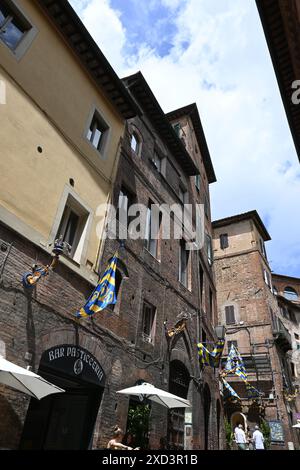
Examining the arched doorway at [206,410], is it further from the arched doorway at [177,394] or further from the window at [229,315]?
the window at [229,315]

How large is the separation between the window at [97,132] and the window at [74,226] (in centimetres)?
227

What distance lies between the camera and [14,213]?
6914 millimetres

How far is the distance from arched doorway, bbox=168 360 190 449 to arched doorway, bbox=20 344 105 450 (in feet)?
12.8

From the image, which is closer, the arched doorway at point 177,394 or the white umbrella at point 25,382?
the white umbrella at point 25,382

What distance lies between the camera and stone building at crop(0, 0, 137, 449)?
6.58 meters

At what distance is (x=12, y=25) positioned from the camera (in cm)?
816

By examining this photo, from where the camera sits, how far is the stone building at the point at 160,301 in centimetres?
958

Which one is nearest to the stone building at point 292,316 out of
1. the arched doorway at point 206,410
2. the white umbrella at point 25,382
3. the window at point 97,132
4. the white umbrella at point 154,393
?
the arched doorway at point 206,410

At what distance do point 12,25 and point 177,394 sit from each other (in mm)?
11785

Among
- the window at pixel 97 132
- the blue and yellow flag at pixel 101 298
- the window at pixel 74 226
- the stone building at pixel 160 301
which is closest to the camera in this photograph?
the blue and yellow flag at pixel 101 298

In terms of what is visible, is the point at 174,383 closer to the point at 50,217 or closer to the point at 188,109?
the point at 50,217

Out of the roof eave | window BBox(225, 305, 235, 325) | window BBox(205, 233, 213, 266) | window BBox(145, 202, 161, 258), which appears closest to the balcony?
window BBox(225, 305, 235, 325)

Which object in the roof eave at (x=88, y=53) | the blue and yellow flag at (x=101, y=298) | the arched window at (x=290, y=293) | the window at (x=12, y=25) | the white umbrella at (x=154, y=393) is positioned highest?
the arched window at (x=290, y=293)

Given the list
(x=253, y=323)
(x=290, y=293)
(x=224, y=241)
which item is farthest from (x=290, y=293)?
(x=253, y=323)
